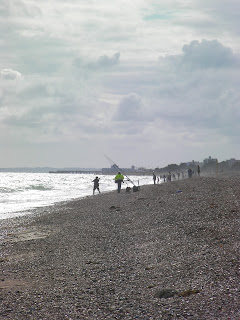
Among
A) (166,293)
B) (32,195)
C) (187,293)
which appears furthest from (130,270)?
(32,195)

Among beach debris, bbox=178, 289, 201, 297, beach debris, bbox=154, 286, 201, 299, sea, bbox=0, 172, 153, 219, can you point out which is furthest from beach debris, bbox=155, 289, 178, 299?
sea, bbox=0, 172, 153, 219

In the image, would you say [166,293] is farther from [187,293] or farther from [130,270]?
[130,270]

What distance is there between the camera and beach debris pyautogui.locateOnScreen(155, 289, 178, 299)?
7.32m

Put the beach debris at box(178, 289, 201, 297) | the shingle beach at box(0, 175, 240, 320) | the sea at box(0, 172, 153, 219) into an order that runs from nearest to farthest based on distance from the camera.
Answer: the shingle beach at box(0, 175, 240, 320), the beach debris at box(178, 289, 201, 297), the sea at box(0, 172, 153, 219)

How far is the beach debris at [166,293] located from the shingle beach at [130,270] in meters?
0.02

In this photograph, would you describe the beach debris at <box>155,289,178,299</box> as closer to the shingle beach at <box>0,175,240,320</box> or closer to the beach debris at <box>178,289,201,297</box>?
the shingle beach at <box>0,175,240,320</box>

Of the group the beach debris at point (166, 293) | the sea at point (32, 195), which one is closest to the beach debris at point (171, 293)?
the beach debris at point (166, 293)

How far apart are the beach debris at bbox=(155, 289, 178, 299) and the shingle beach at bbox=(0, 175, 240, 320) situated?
17 millimetres

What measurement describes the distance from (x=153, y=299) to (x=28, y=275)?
3628mm

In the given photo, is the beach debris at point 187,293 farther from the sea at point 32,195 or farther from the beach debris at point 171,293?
the sea at point 32,195

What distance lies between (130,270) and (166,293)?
86.2 inches

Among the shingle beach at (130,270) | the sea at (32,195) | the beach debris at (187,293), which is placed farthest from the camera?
the sea at (32,195)

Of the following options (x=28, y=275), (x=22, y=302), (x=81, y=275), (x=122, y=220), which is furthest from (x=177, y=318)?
(x=122, y=220)

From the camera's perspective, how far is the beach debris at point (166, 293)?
24.0 ft
